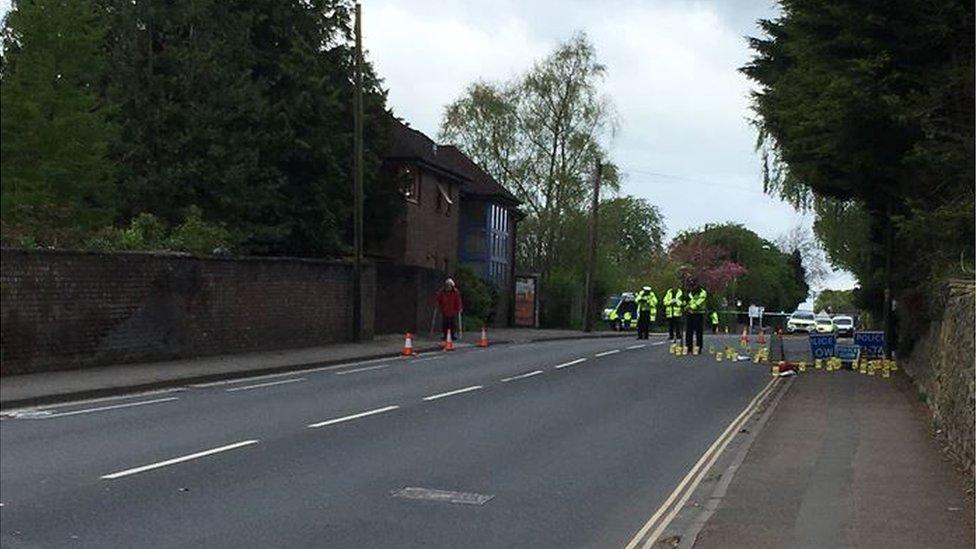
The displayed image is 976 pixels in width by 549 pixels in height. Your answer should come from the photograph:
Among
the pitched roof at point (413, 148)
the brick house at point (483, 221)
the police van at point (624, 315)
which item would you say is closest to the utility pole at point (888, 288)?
the pitched roof at point (413, 148)

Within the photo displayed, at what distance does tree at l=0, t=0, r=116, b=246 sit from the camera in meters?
1.95

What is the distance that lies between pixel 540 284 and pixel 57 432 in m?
46.9

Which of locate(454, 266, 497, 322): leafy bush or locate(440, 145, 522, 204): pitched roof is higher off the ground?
locate(440, 145, 522, 204): pitched roof

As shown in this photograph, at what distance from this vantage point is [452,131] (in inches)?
2638

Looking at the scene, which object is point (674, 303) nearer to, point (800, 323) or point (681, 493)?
point (681, 493)

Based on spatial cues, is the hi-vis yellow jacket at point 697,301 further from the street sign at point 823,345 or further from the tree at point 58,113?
the tree at point 58,113

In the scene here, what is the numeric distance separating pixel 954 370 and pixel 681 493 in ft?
15.8

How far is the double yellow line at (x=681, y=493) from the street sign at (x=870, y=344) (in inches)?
442

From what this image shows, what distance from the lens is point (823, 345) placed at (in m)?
26.5

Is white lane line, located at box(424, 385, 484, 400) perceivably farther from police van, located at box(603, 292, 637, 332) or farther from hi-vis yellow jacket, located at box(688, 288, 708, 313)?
police van, located at box(603, 292, 637, 332)

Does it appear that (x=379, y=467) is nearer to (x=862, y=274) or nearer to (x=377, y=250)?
(x=862, y=274)

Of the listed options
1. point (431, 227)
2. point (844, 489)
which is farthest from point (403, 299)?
point (844, 489)

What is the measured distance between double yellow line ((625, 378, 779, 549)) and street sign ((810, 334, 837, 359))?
11344mm

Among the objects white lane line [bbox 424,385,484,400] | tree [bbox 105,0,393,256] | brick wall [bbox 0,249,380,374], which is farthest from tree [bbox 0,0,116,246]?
tree [bbox 105,0,393,256]
